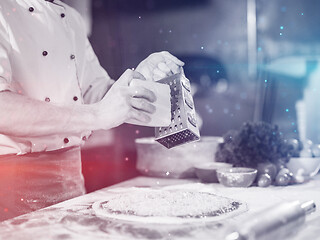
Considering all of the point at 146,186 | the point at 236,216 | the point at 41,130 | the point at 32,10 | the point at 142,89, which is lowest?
the point at 146,186

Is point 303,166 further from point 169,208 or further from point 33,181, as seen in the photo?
point 33,181

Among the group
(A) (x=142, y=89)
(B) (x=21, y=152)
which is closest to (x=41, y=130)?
(B) (x=21, y=152)

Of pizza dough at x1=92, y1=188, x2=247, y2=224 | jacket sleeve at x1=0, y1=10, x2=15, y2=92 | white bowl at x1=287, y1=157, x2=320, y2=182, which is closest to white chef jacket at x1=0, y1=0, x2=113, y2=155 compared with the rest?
jacket sleeve at x1=0, y1=10, x2=15, y2=92

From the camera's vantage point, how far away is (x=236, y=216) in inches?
46.8

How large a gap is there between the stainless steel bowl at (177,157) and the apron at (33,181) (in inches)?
15.7

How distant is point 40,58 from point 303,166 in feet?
4.10

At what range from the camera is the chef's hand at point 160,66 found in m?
1.70

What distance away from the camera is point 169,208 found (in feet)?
3.85

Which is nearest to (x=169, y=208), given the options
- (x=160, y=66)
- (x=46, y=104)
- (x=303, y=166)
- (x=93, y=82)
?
(x=46, y=104)

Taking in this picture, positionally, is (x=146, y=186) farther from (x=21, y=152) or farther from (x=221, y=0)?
Answer: (x=221, y=0)

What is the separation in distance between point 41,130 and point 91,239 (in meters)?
0.59

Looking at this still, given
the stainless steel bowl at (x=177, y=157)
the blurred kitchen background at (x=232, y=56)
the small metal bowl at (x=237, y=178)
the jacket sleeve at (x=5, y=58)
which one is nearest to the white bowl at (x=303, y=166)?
the small metal bowl at (x=237, y=178)

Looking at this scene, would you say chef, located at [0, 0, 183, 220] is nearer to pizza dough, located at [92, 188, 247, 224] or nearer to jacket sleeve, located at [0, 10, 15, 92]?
jacket sleeve, located at [0, 10, 15, 92]

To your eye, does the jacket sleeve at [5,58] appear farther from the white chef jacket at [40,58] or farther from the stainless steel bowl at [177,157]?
the stainless steel bowl at [177,157]
